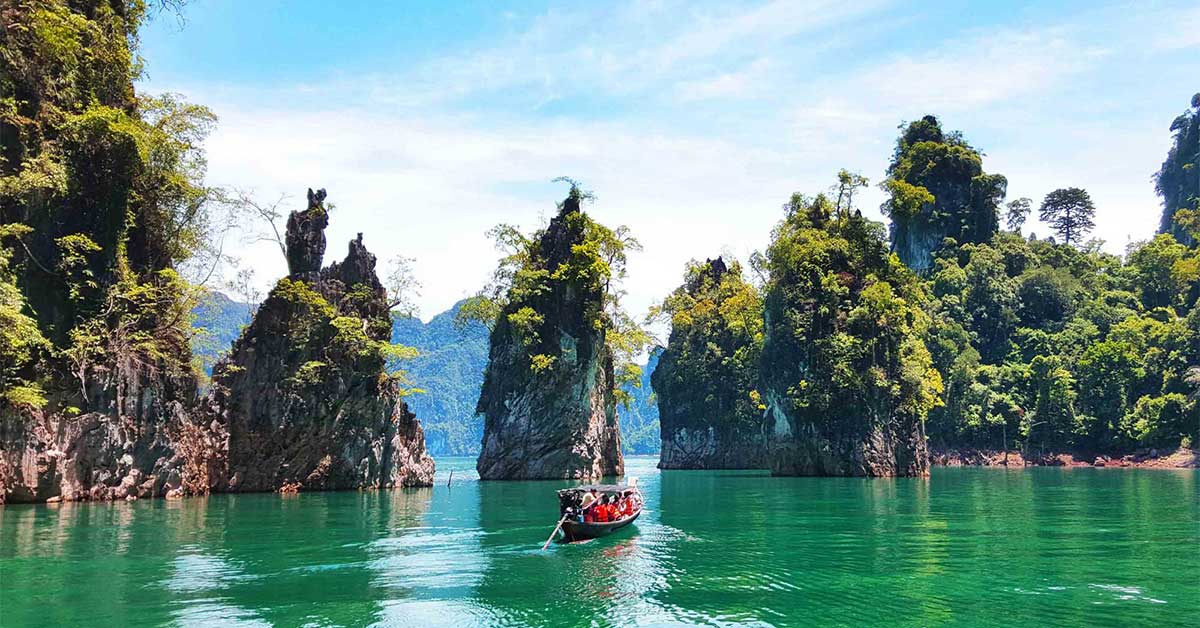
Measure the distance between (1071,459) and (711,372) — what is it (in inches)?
1401

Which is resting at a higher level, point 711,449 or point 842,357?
point 842,357

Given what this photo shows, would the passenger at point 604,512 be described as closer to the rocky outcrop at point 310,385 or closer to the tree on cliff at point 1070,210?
the rocky outcrop at point 310,385

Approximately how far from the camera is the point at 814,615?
18.7 m

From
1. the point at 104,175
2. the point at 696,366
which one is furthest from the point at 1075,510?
the point at 696,366

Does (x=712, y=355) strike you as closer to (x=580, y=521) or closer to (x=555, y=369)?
(x=555, y=369)

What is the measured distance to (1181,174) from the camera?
11569cm

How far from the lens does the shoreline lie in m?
73.2

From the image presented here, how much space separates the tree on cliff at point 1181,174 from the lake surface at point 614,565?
277ft

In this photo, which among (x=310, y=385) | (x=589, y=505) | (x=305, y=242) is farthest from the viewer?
(x=305, y=242)

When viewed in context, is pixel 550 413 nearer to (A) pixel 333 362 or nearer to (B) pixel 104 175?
(A) pixel 333 362

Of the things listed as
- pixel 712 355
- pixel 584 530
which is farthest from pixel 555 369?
pixel 584 530

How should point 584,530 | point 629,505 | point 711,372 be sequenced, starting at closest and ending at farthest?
point 584,530 → point 629,505 → point 711,372

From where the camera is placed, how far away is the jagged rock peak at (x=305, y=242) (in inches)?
2114

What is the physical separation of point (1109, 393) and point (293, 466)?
7104 cm
